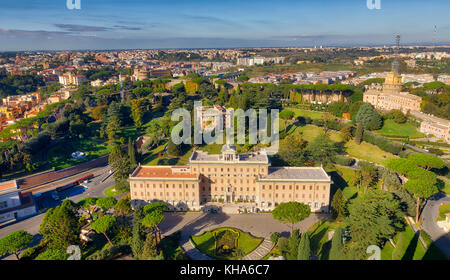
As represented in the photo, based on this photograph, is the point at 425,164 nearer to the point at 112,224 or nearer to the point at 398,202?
the point at 398,202

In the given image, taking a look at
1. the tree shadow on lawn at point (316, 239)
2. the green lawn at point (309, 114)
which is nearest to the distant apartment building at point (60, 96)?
the green lawn at point (309, 114)

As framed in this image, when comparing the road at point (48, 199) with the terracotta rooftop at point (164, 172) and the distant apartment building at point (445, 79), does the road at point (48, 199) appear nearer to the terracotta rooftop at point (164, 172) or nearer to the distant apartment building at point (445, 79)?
the terracotta rooftop at point (164, 172)

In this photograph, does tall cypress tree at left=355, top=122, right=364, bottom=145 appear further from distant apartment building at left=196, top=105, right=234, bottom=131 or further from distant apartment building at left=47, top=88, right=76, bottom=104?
distant apartment building at left=47, top=88, right=76, bottom=104

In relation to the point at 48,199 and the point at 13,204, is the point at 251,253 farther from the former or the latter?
the point at 48,199

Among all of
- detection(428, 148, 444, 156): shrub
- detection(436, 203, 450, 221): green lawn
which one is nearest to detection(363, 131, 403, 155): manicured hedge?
detection(428, 148, 444, 156): shrub

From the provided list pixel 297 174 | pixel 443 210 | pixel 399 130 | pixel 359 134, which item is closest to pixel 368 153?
pixel 359 134
